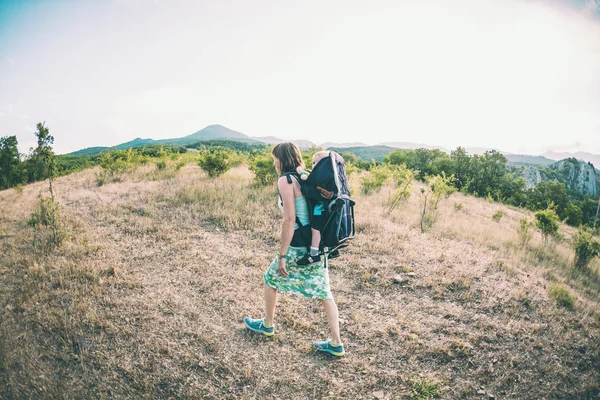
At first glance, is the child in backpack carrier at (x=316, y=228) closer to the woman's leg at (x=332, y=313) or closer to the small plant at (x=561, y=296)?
the woman's leg at (x=332, y=313)

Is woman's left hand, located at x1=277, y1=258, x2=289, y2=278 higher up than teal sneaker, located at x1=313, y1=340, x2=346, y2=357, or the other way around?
woman's left hand, located at x1=277, y1=258, x2=289, y2=278

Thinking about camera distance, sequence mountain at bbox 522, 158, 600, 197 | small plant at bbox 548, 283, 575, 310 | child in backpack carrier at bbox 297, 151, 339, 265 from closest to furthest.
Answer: child in backpack carrier at bbox 297, 151, 339, 265, small plant at bbox 548, 283, 575, 310, mountain at bbox 522, 158, 600, 197

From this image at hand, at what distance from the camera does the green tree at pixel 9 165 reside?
41.7 m

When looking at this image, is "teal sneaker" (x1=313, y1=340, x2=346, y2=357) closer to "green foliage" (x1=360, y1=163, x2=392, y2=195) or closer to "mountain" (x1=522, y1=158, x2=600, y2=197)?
"green foliage" (x1=360, y1=163, x2=392, y2=195)

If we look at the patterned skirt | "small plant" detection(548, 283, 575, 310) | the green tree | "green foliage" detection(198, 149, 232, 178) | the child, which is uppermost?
the green tree

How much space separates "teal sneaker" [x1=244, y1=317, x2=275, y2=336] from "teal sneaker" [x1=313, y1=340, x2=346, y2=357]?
613 millimetres

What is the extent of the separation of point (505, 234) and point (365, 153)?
398ft

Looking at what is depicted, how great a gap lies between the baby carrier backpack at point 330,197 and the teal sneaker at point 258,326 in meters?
1.58

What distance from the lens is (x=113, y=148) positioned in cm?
1591

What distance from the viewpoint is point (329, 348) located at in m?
3.35

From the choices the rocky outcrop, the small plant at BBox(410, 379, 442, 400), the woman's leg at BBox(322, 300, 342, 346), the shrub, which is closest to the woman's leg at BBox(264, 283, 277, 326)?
the woman's leg at BBox(322, 300, 342, 346)

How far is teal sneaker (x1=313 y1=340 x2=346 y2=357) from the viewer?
3311 mm

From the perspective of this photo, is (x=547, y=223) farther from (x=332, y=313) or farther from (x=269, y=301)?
(x=269, y=301)

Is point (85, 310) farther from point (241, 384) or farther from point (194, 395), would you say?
point (241, 384)
